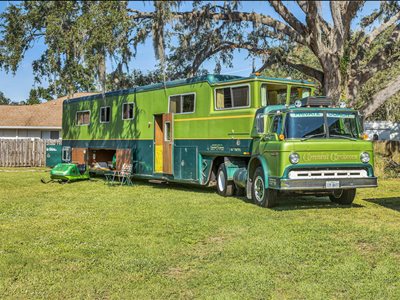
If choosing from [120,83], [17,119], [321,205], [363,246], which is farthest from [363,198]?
[17,119]

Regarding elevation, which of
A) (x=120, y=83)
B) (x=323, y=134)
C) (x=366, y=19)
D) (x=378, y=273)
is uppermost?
(x=366, y=19)

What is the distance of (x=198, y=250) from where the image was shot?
776cm

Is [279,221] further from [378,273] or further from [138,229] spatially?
[378,273]

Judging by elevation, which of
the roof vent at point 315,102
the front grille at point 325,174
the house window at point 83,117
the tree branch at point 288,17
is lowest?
the front grille at point 325,174

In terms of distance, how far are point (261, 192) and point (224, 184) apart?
236cm

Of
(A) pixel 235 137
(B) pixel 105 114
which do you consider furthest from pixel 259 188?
(B) pixel 105 114

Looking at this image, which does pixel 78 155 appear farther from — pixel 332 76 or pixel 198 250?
pixel 198 250

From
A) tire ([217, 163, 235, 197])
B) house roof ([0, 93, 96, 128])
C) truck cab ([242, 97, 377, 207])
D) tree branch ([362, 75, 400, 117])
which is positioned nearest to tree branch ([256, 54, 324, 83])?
tree branch ([362, 75, 400, 117])

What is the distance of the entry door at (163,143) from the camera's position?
16578mm

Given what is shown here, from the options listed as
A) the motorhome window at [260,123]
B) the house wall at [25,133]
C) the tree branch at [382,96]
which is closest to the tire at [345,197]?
the motorhome window at [260,123]

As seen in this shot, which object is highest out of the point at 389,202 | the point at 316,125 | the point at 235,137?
the point at 316,125

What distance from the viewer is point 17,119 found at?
135 feet

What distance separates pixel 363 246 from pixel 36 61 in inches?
683

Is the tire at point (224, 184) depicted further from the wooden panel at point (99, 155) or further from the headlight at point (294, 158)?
the wooden panel at point (99, 155)
